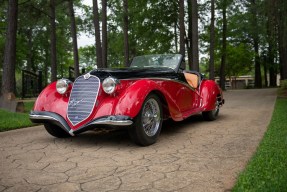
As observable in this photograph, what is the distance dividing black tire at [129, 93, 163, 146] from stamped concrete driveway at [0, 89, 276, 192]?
137 millimetres

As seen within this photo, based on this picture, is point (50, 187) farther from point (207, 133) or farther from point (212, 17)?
point (212, 17)

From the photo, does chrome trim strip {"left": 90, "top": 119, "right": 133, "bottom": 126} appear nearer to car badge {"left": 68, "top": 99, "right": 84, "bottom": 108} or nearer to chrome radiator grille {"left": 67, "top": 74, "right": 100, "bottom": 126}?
chrome radiator grille {"left": 67, "top": 74, "right": 100, "bottom": 126}

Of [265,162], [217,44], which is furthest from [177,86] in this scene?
[217,44]

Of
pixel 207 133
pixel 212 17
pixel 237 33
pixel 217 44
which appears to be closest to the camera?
Answer: pixel 207 133

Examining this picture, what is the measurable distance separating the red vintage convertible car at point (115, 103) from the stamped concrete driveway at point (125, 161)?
1.10 ft

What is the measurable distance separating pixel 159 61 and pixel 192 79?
846 mm

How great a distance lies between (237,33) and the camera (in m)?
32.3

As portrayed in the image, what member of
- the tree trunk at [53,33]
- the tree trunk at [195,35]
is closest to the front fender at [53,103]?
the tree trunk at [195,35]

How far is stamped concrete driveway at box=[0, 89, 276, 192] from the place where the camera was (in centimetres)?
296

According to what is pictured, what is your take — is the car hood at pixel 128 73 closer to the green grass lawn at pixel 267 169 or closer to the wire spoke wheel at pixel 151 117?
the wire spoke wheel at pixel 151 117

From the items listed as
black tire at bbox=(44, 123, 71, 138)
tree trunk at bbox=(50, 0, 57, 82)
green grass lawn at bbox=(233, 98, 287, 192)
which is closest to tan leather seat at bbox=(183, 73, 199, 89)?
green grass lawn at bbox=(233, 98, 287, 192)

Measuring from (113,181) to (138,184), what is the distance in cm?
27

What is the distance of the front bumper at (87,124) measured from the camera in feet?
13.5

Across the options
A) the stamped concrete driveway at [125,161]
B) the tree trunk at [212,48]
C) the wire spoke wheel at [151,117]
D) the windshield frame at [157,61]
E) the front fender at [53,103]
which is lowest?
the stamped concrete driveway at [125,161]
